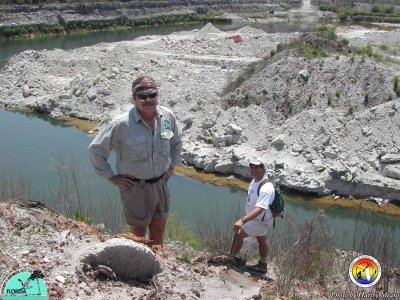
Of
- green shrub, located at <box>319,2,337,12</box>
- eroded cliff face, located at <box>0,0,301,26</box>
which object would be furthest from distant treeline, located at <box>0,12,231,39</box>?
green shrub, located at <box>319,2,337,12</box>

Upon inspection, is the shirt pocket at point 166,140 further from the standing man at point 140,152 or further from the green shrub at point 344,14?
the green shrub at point 344,14

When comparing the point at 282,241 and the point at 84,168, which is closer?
the point at 282,241

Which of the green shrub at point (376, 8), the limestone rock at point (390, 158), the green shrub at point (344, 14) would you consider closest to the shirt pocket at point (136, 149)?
the limestone rock at point (390, 158)

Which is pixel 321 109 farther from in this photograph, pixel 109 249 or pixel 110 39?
pixel 110 39

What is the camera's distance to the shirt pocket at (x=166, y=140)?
5398mm

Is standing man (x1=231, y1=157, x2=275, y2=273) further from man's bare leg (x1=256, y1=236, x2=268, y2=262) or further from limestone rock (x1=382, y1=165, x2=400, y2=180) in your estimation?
limestone rock (x1=382, y1=165, x2=400, y2=180)

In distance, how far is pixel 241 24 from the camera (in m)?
56.9

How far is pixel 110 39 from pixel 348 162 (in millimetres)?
32486

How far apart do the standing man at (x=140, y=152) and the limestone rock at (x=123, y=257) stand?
464 millimetres

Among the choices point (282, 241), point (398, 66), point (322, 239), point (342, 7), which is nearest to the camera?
point (322, 239)

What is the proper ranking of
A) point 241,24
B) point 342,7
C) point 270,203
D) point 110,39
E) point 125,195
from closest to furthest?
1. point 125,195
2. point 270,203
3. point 110,39
4. point 241,24
5. point 342,7

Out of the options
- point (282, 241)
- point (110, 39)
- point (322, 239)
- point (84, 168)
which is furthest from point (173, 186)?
point (110, 39)

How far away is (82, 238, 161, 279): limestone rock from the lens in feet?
15.9

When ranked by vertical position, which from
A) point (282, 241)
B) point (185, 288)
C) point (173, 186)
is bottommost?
point (173, 186)
